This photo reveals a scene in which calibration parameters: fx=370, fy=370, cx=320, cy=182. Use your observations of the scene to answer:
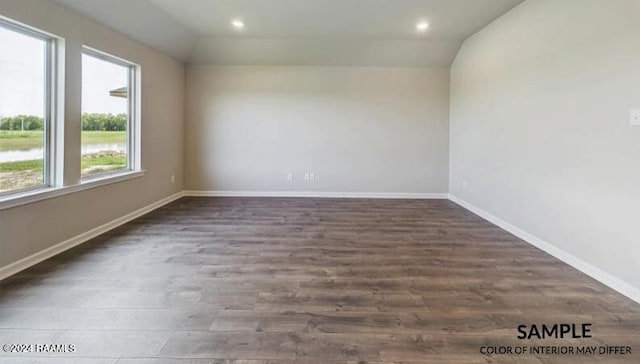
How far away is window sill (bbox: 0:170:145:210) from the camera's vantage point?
2.87 m

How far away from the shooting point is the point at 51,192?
10.8 feet

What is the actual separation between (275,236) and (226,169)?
2938 mm

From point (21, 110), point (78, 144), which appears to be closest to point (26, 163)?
point (21, 110)

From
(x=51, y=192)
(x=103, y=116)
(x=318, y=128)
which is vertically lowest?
(x=51, y=192)

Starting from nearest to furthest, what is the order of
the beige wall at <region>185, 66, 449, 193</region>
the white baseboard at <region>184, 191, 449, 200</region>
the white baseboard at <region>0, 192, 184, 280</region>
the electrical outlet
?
the electrical outlet < the white baseboard at <region>0, 192, 184, 280</region> < the beige wall at <region>185, 66, 449, 193</region> < the white baseboard at <region>184, 191, 449, 200</region>

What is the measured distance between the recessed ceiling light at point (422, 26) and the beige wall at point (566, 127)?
78cm

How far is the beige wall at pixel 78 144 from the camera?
298cm

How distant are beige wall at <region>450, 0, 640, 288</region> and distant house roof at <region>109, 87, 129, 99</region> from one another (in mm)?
4760

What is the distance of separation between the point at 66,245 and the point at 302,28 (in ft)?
12.7

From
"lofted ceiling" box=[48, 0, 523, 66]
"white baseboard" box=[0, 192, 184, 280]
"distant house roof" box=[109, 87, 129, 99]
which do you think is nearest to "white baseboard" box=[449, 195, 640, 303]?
"lofted ceiling" box=[48, 0, 523, 66]

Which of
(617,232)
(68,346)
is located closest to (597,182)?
(617,232)

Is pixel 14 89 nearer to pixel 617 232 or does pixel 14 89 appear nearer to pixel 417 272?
pixel 417 272

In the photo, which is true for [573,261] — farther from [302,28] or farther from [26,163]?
[26,163]

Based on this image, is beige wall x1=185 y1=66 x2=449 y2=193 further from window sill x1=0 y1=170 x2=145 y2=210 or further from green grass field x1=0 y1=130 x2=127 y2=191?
green grass field x1=0 y1=130 x2=127 y2=191
